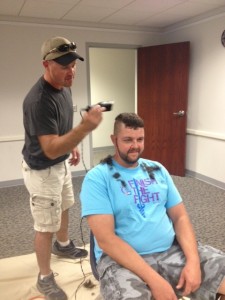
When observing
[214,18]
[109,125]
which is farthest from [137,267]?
[109,125]

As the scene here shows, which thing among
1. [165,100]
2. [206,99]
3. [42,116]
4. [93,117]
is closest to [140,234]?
[93,117]

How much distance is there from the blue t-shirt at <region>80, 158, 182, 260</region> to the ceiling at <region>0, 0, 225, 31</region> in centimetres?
234

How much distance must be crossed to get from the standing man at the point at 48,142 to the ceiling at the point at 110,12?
1749 millimetres

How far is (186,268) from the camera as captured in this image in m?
1.15

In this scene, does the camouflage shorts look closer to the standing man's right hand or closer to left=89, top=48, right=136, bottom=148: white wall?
the standing man's right hand

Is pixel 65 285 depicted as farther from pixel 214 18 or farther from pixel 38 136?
pixel 214 18

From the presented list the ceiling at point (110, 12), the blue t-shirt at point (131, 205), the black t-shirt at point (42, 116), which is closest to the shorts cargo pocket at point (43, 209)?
the black t-shirt at point (42, 116)

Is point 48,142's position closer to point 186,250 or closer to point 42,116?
point 42,116

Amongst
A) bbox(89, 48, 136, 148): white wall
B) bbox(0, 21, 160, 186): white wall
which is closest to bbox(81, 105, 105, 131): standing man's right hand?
bbox(0, 21, 160, 186): white wall

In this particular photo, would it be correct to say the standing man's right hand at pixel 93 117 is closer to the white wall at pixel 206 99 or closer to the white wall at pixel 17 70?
the white wall at pixel 206 99

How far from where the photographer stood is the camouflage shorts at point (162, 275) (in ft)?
3.47

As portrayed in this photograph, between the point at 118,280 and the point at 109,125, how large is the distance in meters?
4.97

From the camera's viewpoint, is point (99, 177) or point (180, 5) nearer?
point (99, 177)

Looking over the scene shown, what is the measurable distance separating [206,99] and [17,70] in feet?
8.27
